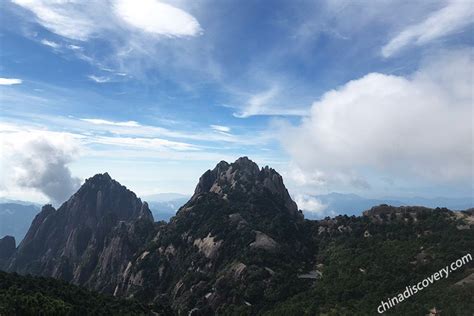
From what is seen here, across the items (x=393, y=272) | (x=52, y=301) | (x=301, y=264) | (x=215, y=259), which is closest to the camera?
(x=52, y=301)

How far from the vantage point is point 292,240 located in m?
169

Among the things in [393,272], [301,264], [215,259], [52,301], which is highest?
[393,272]

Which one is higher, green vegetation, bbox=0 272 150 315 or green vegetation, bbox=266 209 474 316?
green vegetation, bbox=266 209 474 316

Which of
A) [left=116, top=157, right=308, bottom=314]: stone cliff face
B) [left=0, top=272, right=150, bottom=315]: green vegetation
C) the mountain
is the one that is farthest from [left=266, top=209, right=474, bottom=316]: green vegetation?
[left=0, top=272, right=150, bottom=315]: green vegetation

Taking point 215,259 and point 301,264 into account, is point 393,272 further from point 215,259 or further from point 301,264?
point 215,259

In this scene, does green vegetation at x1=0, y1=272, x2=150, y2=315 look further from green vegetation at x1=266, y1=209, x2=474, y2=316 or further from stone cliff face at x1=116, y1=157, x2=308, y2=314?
green vegetation at x1=266, y1=209, x2=474, y2=316

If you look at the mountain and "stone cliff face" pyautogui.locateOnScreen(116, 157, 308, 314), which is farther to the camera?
"stone cliff face" pyautogui.locateOnScreen(116, 157, 308, 314)

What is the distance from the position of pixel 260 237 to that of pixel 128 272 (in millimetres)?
73062

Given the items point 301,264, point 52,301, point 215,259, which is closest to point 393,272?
point 301,264

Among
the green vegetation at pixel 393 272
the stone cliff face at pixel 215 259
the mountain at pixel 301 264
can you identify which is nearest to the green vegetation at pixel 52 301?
the mountain at pixel 301 264

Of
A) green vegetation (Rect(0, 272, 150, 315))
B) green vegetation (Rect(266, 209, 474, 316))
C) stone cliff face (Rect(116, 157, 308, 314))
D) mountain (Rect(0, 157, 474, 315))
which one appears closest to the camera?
green vegetation (Rect(266, 209, 474, 316))

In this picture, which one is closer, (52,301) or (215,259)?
(52,301)

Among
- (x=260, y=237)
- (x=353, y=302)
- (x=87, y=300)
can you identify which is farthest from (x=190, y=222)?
(x=353, y=302)

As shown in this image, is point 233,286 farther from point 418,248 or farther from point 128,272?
point 128,272
